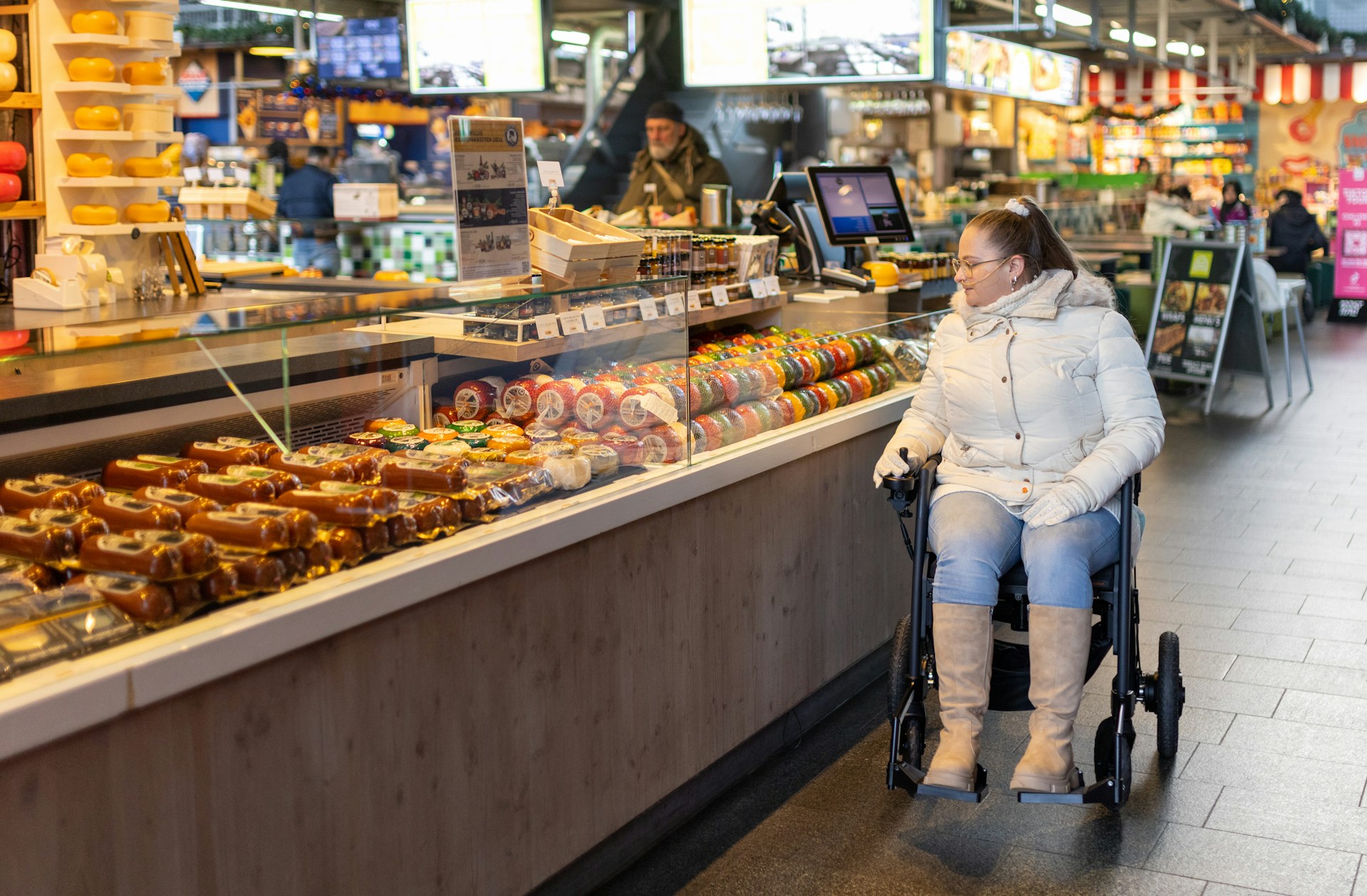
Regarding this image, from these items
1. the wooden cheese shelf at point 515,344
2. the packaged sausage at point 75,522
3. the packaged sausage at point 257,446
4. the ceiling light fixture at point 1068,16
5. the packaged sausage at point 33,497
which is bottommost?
the packaged sausage at point 75,522

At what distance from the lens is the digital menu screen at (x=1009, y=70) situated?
8797 millimetres

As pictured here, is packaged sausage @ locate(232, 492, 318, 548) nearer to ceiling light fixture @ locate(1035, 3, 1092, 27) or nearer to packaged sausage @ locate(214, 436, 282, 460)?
packaged sausage @ locate(214, 436, 282, 460)

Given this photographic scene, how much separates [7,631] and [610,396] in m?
1.60

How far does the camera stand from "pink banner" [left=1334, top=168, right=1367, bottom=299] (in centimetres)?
1545

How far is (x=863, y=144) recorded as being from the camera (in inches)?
522

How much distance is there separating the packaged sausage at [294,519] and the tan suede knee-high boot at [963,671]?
5.14 ft

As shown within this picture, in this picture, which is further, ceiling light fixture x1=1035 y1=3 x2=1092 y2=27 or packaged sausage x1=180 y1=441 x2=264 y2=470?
ceiling light fixture x1=1035 y1=3 x2=1092 y2=27

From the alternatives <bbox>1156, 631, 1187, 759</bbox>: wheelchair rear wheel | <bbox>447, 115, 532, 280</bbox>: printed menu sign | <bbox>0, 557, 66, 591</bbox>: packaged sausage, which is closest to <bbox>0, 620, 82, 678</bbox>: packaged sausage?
Answer: <bbox>0, 557, 66, 591</bbox>: packaged sausage

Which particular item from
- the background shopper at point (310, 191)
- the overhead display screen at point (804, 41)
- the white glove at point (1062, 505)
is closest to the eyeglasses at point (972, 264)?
the white glove at point (1062, 505)

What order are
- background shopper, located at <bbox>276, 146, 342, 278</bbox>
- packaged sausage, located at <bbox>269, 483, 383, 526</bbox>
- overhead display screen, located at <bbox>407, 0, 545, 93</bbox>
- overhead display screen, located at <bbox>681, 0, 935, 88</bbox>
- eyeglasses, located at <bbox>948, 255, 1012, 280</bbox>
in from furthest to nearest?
background shopper, located at <bbox>276, 146, 342, 278</bbox>
overhead display screen, located at <bbox>407, 0, 545, 93</bbox>
overhead display screen, located at <bbox>681, 0, 935, 88</bbox>
eyeglasses, located at <bbox>948, 255, 1012, 280</bbox>
packaged sausage, located at <bbox>269, 483, 383, 526</bbox>

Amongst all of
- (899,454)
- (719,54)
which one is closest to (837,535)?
(899,454)

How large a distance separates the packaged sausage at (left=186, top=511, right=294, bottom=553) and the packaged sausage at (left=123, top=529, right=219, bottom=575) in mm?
56

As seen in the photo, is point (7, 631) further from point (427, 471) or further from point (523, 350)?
point (523, 350)

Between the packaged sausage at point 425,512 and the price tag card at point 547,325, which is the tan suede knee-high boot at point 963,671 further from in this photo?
the packaged sausage at point 425,512
